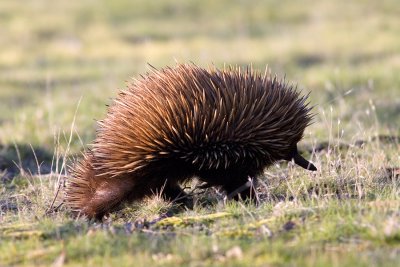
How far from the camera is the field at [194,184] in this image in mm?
4953

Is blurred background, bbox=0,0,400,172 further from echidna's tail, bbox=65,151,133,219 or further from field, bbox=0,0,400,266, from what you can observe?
echidna's tail, bbox=65,151,133,219

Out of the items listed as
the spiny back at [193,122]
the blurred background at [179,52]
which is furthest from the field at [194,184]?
the spiny back at [193,122]

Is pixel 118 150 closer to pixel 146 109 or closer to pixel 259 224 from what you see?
pixel 146 109

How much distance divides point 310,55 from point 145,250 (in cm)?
1452

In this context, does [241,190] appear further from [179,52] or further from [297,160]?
[179,52]

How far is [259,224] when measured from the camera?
17.9 feet

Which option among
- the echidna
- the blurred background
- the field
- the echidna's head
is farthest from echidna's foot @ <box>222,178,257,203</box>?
the blurred background

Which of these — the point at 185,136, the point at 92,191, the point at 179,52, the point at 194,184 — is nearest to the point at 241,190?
the point at 185,136

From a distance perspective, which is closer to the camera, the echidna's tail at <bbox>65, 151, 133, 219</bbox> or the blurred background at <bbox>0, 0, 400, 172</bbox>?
the echidna's tail at <bbox>65, 151, 133, 219</bbox>

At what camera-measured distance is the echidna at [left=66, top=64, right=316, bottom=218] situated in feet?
21.2

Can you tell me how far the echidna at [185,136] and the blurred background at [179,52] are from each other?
10.8 ft

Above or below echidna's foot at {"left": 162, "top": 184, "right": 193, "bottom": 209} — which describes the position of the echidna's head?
above

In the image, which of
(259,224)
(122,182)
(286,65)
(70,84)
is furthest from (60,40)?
(259,224)

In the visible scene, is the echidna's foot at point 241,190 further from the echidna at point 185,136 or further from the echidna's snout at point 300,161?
the echidna's snout at point 300,161
